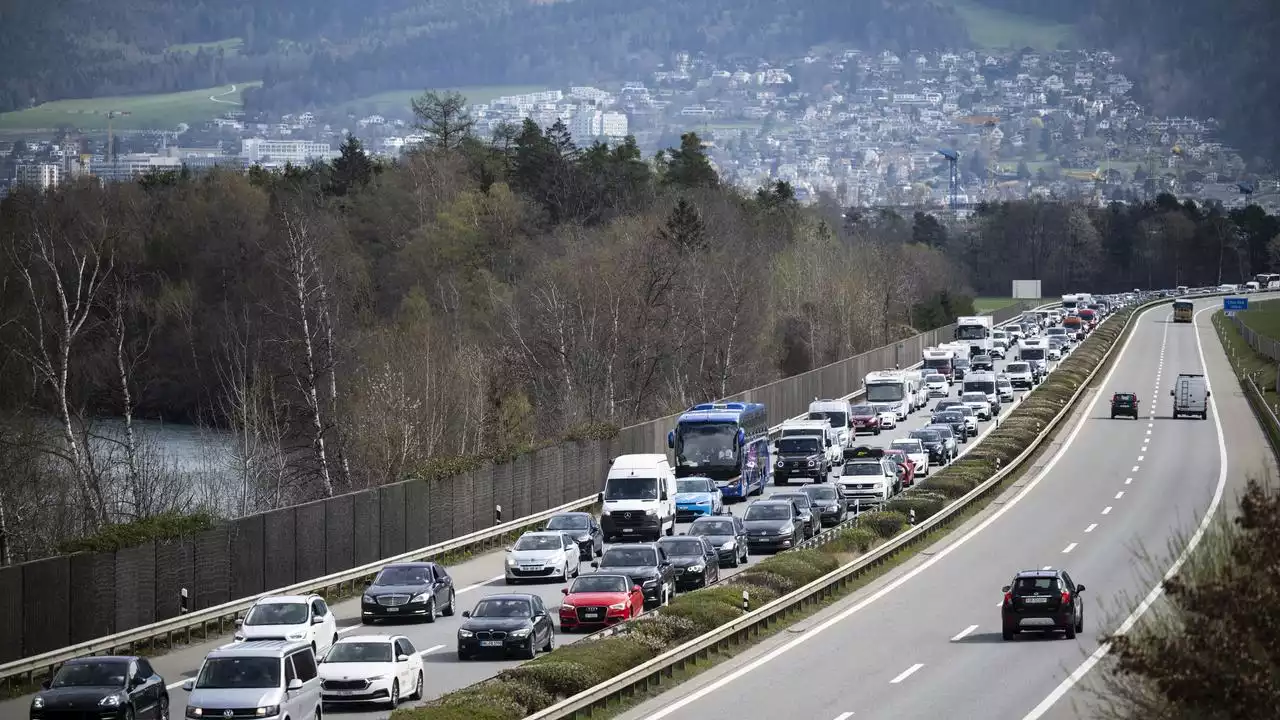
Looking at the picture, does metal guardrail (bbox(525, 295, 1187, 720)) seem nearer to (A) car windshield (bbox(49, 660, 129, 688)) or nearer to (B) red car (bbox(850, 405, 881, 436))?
(A) car windshield (bbox(49, 660, 129, 688))

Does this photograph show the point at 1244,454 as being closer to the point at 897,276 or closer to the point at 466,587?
the point at 466,587

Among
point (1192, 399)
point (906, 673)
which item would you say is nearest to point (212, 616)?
point (906, 673)

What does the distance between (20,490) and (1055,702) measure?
141ft

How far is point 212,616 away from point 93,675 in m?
11.8

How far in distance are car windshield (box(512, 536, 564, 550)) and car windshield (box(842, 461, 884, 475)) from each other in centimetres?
1703

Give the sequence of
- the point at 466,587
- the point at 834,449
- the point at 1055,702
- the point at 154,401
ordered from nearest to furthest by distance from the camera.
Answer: the point at 1055,702 < the point at 466,587 < the point at 834,449 < the point at 154,401

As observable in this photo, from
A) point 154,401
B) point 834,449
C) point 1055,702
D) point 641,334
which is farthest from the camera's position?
point 154,401

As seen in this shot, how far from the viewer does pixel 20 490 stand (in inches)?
2435

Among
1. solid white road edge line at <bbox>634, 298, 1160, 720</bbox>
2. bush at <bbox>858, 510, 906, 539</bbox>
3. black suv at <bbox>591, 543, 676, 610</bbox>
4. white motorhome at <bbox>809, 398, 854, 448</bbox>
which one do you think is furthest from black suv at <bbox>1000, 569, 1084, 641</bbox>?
white motorhome at <bbox>809, 398, 854, 448</bbox>

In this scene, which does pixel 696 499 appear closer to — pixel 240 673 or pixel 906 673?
pixel 906 673

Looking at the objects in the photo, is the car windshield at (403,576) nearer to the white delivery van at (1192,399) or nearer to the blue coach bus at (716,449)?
the blue coach bus at (716,449)

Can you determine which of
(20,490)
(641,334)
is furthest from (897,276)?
(20,490)

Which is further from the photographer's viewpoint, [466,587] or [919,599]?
[466,587]

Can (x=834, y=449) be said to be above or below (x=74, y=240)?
below
